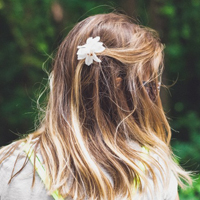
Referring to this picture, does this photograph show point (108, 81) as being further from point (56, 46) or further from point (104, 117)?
point (56, 46)

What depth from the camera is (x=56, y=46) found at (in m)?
6.94

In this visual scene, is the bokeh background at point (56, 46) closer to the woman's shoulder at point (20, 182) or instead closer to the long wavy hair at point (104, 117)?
the long wavy hair at point (104, 117)

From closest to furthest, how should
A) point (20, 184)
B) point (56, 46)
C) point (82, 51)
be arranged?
1. point (20, 184)
2. point (82, 51)
3. point (56, 46)

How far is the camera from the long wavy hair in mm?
1434

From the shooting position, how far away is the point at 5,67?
25.0 ft

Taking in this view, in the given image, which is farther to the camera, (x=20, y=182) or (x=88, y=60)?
(x=88, y=60)

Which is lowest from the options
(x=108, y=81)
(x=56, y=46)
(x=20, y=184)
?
(x=56, y=46)

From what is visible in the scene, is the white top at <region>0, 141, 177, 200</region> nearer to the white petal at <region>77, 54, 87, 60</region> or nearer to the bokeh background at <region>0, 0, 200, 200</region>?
the white petal at <region>77, 54, 87, 60</region>

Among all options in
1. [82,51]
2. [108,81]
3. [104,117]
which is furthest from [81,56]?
[104,117]

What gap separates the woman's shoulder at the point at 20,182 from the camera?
1.41 meters

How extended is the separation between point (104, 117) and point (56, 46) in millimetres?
5512

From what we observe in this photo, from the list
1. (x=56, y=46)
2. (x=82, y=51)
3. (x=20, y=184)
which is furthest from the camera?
(x=56, y=46)

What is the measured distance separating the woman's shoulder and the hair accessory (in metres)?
0.45

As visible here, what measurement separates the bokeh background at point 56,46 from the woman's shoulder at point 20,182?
4.53m
